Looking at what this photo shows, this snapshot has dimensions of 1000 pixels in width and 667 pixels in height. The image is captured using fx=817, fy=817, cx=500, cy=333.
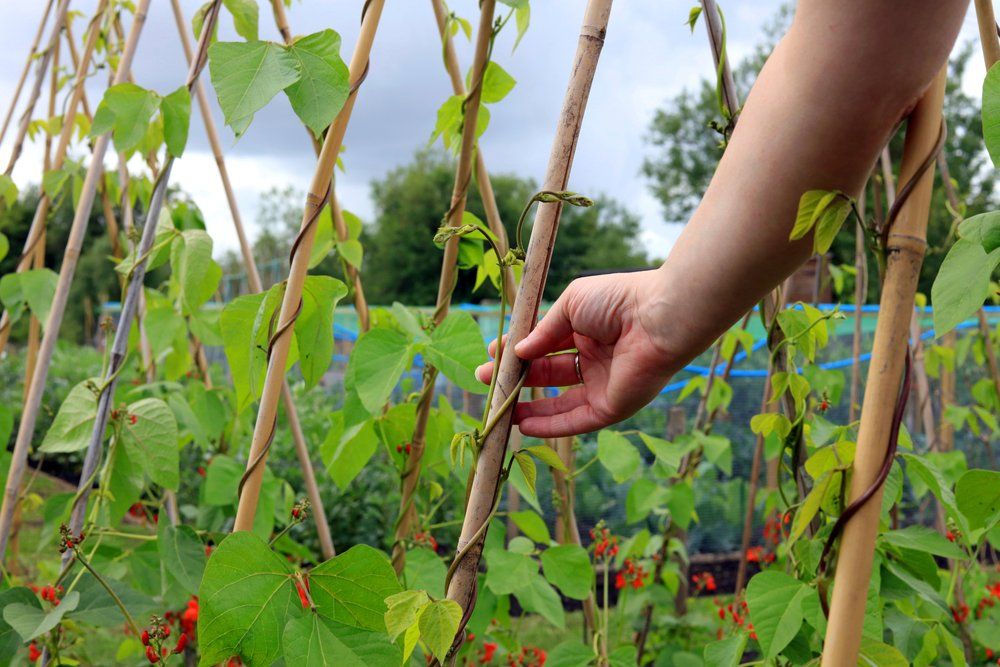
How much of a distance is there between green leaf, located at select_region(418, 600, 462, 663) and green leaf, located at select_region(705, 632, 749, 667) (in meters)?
0.58

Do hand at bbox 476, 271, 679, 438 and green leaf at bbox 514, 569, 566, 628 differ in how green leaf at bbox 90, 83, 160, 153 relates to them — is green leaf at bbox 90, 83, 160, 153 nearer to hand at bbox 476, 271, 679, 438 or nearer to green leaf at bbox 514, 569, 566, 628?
hand at bbox 476, 271, 679, 438

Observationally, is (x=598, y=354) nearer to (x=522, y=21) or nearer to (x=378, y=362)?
(x=378, y=362)

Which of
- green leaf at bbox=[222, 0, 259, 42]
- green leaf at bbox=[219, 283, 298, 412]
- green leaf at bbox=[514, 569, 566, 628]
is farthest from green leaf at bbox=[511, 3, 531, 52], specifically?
green leaf at bbox=[514, 569, 566, 628]

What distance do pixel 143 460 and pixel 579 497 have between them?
3.79 m

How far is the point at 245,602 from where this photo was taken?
80cm

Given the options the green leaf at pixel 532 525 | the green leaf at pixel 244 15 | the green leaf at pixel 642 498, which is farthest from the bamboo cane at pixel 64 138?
the green leaf at pixel 642 498

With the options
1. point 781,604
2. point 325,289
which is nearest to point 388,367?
point 325,289

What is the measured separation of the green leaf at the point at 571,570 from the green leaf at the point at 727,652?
0.31 meters

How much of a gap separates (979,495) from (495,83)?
90 cm

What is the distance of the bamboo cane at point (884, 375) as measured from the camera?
26.8 inches

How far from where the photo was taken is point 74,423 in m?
1.17

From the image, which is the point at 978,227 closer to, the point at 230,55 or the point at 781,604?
the point at 781,604

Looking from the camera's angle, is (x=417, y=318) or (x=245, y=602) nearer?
(x=245, y=602)

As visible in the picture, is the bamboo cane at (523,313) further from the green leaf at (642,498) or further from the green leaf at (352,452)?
the green leaf at (642,498)
